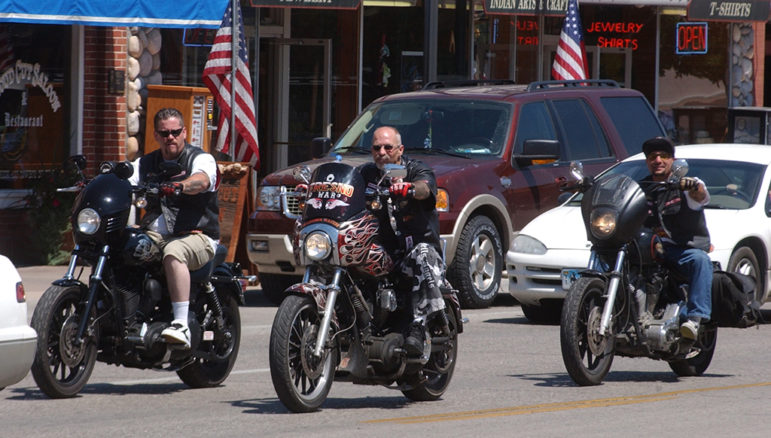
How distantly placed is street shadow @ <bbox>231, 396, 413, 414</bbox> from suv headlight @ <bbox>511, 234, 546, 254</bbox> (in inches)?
166

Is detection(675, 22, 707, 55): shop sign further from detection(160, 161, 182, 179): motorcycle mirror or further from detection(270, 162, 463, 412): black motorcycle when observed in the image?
detection(160, 161, 182, 179): motorcycle mirror

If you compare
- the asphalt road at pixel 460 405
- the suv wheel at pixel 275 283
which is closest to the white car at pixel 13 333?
the asphalt road at pixel 460 405

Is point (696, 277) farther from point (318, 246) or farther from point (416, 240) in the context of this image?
point (318, 246)

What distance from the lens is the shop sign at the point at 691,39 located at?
25219mm

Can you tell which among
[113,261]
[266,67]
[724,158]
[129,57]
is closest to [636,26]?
[266,67]

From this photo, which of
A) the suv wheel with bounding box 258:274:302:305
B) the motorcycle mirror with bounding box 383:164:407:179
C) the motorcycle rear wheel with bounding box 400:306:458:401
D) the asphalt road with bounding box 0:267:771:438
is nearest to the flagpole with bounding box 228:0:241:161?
the suv wheel with bounding box 258:274:302:305

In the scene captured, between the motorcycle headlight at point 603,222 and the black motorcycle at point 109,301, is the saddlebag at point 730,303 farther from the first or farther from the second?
the black motorcycle at point 109,301

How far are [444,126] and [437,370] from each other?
6115mm

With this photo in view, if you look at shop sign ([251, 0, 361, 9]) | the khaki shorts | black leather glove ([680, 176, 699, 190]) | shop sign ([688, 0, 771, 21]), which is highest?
shop sign ([688, 0, 771, 21])

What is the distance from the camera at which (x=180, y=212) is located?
9.07m

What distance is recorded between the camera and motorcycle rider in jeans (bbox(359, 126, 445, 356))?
8359 millimetres

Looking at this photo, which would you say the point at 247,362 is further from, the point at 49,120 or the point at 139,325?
the point at 49,120

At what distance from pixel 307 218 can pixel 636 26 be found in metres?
18.4

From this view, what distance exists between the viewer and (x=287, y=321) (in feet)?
25.2
